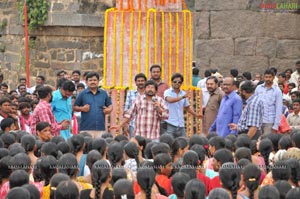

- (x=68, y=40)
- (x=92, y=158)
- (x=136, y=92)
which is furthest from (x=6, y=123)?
(x=68, y=40)

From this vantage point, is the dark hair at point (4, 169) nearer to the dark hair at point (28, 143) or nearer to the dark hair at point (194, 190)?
the dark hair at point (28, 143)

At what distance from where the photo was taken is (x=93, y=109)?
15.0 metres

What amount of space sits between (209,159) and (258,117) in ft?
11.3

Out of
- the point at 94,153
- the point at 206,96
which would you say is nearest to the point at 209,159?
the point at 94,153

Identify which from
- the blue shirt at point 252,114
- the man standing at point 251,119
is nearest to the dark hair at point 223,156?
the man standing at point 251,119

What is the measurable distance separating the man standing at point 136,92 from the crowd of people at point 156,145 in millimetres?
16

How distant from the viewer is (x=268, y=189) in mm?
8688

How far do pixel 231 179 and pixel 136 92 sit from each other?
237 inches

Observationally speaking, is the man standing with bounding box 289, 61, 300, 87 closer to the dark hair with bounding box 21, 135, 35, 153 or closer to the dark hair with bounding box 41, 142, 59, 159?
the dark hair with bounding box 21, 135, 35, 153

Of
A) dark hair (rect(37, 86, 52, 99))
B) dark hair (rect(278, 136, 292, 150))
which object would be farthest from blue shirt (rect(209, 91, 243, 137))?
dark hair (rect(278, 136, 292, 150))

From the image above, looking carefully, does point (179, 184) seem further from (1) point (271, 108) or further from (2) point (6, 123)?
(1) point (271, 108)

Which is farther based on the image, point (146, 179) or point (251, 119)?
point (251, 119)

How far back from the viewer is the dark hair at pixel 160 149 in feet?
36.5

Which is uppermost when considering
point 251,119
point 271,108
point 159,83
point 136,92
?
point 159,83
